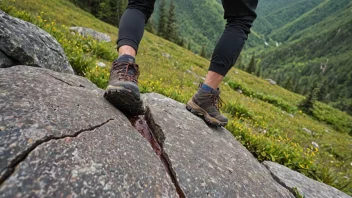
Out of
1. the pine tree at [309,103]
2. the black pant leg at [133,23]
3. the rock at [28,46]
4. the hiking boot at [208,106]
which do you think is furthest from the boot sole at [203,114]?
the pine tree at [309,103]

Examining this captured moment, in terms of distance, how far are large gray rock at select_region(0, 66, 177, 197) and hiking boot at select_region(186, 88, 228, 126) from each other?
4.31 ft

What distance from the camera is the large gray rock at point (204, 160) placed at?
2633mm

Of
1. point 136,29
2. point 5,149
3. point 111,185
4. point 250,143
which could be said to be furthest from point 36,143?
point 250,143

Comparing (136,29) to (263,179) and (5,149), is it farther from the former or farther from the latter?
(263,179)

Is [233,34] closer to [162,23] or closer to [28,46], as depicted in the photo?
[28,46]

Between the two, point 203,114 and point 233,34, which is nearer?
point 233,34

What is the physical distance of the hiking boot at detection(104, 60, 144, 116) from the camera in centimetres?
286

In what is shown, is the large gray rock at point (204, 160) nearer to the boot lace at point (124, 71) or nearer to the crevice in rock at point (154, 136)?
the crevice in rock at point (154, 136)

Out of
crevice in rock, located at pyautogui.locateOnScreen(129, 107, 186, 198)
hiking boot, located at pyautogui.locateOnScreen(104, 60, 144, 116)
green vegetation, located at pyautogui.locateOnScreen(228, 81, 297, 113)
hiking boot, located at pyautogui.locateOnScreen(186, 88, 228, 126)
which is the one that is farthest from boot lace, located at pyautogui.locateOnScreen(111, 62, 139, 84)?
green vegetation, located at pyautogui.locateOnScreen(228, 81, 297, 113)

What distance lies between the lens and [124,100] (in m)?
3.05

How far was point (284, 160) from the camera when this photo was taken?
518 centimetres

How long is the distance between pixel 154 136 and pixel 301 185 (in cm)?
239

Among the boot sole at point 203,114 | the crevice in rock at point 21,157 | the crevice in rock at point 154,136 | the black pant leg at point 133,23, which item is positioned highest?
the black pant leg at point 133,23

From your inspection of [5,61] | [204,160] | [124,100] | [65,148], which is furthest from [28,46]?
[204,160]
